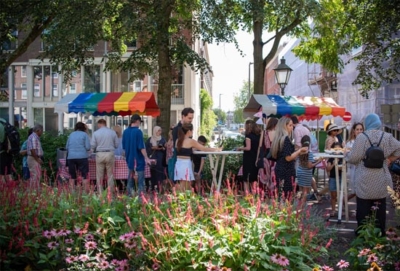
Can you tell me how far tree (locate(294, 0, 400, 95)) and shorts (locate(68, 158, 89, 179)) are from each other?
8257mm

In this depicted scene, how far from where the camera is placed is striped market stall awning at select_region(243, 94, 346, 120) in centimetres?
1275

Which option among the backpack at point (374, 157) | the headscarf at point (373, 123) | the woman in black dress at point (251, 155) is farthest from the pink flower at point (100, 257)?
the woman in black dress at point (251, 155)

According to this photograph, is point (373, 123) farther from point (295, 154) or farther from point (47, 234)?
point (47, 234)

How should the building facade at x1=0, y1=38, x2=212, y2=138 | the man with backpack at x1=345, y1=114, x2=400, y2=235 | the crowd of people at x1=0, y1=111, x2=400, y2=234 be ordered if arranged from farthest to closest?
1. the building facade at x1=0, y1=38, x2=212, y2=138
2. the crowd of people at x1=0, y1=111, x2=400, y2=234
3. the man with backpack at x1=345, y1=114, x2=400, y2=235

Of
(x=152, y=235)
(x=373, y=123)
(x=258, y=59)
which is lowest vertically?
(x=152, y=235)

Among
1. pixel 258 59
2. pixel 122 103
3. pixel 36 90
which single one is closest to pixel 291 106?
pixel 258 59

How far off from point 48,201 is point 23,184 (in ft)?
3.57

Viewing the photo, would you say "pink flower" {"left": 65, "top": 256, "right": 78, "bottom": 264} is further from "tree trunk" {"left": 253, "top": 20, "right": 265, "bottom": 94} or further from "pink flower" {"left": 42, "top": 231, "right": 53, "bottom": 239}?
"tree trunk" {"left": 253, "top": 20, "right": 265, "bottom": 94}

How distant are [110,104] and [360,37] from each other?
8.32m

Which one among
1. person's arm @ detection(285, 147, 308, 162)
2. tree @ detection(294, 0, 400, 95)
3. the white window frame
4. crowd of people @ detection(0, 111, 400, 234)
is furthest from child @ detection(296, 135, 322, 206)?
the white window frame

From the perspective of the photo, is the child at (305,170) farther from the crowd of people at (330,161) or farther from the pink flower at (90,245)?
the pink flower at (90,245)

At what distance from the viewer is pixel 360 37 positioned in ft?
54.7

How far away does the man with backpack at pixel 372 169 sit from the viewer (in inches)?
252

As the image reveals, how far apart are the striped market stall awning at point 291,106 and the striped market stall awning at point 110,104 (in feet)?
8.87
